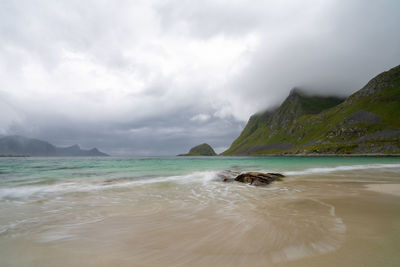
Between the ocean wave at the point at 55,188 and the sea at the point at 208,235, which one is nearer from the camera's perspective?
the sea at the point at 208,235

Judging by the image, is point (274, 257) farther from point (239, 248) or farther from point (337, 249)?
point (337, 249)

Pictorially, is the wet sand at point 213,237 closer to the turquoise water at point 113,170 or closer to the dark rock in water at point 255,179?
the dark rock in water at point 255,179

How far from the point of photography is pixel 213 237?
4637mm

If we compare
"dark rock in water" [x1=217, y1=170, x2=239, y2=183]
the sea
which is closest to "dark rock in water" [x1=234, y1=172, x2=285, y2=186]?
"dark rock in water" [x1=217, y1=170, x2=239, y2=183]

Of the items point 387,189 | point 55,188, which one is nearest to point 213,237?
point 387,189

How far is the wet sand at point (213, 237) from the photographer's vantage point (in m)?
3.53

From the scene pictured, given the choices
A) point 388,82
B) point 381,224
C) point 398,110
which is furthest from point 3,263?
point 388,82

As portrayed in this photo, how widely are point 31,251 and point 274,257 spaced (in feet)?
18.0

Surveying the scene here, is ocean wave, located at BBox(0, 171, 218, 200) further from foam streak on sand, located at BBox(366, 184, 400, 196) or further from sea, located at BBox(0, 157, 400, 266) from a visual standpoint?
foam streak on sand, located at BBox(366, 184, 400, 196)

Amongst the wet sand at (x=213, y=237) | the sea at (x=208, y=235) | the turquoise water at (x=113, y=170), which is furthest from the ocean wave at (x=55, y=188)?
the wet sand at (x=213, y=237)

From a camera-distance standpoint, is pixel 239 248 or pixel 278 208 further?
pixel 278 208

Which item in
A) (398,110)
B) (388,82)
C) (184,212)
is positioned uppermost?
(388,82)

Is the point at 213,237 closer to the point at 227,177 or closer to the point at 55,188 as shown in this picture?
the point at 227,177

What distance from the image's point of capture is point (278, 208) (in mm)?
7453
